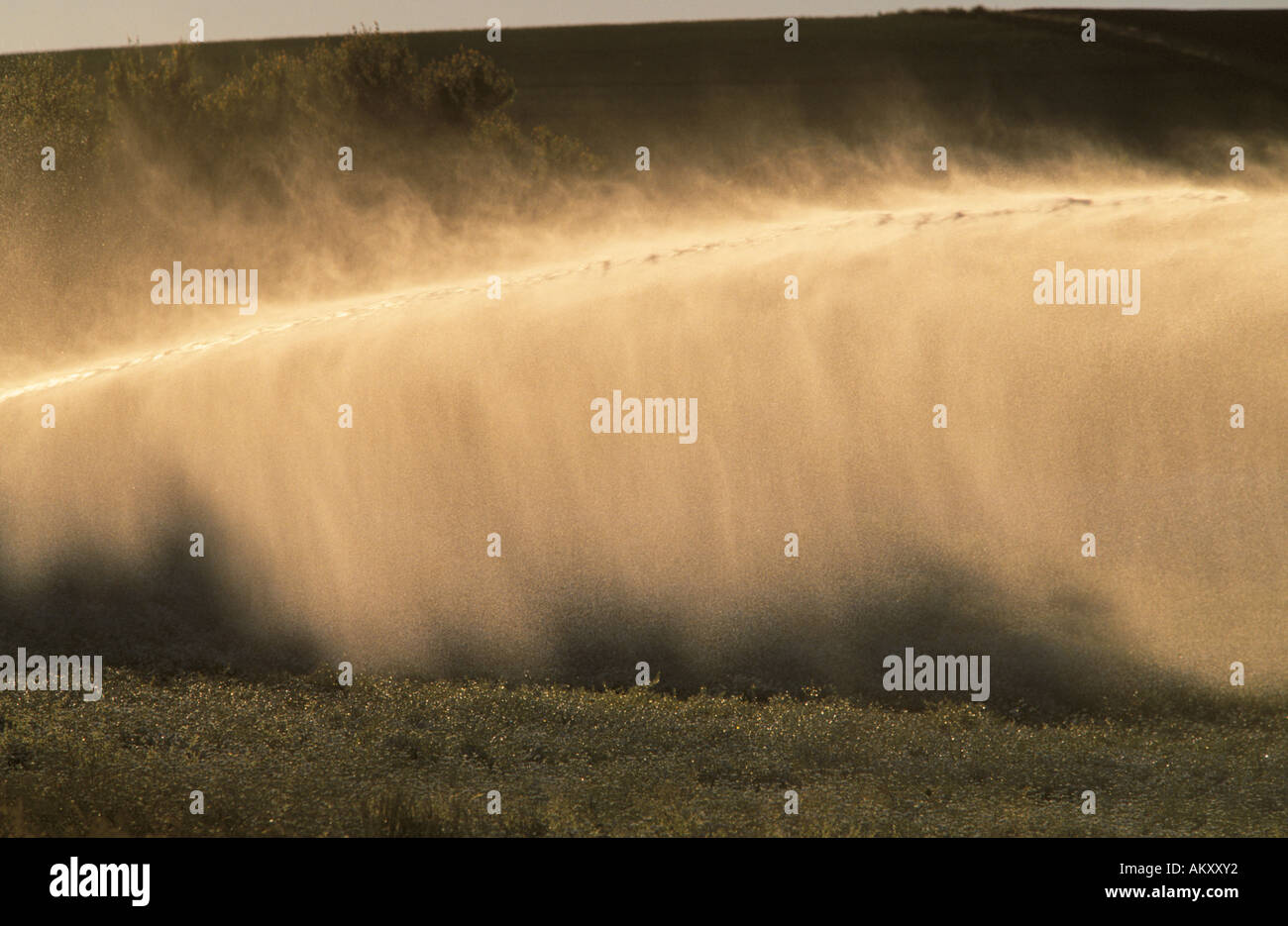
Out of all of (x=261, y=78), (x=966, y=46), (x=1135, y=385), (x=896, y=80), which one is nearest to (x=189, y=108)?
(x=261, y=78)

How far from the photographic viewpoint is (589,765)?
10.4 meters

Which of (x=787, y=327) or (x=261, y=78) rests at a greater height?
(x=261, y=78)

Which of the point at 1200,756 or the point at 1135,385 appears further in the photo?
the point at 1135,385

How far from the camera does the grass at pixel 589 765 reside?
9211 millimetres

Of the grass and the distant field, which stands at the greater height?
the distant field

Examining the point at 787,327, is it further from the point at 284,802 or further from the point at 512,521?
the point at 284,802

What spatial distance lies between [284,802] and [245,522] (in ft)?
17.9

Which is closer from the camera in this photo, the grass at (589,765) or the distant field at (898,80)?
the grass at (589,765)

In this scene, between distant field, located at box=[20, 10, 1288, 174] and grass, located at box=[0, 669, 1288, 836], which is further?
distant field, located at box=[20, 10, 1288, 174]

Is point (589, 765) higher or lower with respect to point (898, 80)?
lower

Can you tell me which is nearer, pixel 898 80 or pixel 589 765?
pixel 589 765

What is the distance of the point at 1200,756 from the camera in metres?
10.7

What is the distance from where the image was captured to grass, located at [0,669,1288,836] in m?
Answer: 9.21

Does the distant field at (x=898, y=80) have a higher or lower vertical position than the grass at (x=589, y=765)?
higher
